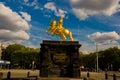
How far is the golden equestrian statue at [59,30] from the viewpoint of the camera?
110ft

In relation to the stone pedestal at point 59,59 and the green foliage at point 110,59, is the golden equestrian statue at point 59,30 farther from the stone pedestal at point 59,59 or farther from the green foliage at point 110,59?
the green foliage at point 110,59

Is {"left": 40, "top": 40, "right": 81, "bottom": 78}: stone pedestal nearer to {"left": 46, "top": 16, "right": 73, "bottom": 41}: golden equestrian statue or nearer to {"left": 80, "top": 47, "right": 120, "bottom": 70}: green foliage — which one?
{"left": 46, "top": 16, "right": 73, "bottom": 41}: golden equestrian statue

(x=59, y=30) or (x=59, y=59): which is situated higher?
(x=59, y=30)

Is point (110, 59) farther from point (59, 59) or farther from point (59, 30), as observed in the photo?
point (59, 59)

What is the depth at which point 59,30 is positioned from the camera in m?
33.6

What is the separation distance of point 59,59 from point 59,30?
14.0 feet

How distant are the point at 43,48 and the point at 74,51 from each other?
4020mm

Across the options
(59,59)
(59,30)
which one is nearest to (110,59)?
(59,30)

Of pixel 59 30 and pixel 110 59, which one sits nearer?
pixel 59 30

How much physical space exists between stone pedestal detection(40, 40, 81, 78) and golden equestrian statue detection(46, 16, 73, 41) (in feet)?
5.77

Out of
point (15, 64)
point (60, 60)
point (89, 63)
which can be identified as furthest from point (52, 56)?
point (89, 63)

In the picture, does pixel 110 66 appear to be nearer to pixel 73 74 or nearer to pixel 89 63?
pixel 89 63

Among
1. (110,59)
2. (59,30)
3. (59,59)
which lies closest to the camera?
(59,59)

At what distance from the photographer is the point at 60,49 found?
31.9 metres
